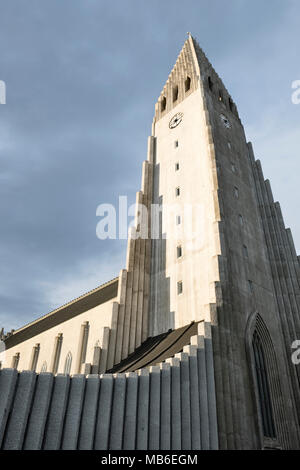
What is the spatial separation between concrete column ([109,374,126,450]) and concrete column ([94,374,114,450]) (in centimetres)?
29

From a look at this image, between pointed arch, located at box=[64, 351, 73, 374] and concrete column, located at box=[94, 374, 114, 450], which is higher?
pointed arch, located at box=[64, 351, 73, 374]

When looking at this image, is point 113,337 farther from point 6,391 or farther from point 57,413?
point 6,391

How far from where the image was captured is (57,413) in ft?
52.0

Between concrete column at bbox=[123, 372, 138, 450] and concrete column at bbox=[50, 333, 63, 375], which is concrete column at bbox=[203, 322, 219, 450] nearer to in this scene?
concrete column at bbox=[123, 372, 138, 450]

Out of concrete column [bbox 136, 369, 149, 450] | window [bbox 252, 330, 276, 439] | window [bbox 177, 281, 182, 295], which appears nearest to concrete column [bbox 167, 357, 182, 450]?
concrete column [bbox 136, 369, 149, 450]

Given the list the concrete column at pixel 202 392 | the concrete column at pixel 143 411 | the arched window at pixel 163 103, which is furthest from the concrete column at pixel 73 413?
the arched window at pixel 163 103

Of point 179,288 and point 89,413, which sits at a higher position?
point 179,288

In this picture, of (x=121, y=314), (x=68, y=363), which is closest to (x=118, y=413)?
(x=121, y=314)

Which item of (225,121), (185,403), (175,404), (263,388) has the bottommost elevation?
(175,404)

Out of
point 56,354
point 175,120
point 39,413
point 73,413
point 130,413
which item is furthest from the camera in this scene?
point 175,120

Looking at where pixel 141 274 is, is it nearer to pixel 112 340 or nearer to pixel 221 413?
pixel 112 340

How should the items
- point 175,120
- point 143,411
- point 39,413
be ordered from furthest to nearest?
point 175,120, point 143,411, point 39,413

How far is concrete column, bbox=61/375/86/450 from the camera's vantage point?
15.7 m

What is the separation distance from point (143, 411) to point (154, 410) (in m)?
0.66
